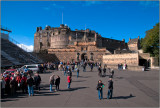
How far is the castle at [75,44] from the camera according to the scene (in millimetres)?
42094

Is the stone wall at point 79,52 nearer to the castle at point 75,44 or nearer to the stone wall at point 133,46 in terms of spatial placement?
the castle at point 75,44

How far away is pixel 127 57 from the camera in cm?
2836

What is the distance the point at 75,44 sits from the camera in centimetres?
4450

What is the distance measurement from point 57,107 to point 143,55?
84.4 ft

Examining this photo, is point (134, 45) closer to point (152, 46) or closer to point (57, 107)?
point (152, 46)

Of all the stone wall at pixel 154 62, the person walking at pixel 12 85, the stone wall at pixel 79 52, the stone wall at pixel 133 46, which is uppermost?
the stone wall at pixel 133 46

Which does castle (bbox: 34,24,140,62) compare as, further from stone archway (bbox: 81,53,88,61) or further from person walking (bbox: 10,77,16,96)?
person walking (bbox: 10,77,16,96)

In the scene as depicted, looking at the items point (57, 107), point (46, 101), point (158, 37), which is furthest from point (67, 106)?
point (158, 37)

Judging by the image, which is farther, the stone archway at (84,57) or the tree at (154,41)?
the stone archway at (84,57)

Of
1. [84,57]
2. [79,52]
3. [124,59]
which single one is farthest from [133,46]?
[124,59]

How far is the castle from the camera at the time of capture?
138 ft

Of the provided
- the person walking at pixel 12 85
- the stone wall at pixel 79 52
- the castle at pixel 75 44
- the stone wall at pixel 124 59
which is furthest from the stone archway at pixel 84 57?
the person walking at pixel 12 85

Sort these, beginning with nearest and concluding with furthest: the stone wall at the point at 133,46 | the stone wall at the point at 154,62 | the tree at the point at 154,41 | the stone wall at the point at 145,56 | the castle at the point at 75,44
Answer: the stone wall at the point at 154,62
the stone wall at the point at 145,56
the tree at the point at 154,41
the castle at the point at 75,44
the stone wall at the point at 133,46

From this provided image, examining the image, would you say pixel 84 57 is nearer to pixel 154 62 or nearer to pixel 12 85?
pixel 154 62
